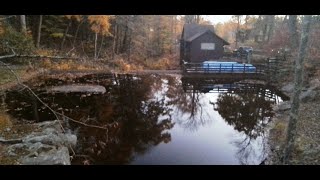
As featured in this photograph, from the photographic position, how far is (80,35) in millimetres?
37219

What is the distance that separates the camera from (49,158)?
9.18 meters

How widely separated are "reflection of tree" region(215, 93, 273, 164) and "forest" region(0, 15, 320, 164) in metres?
0.11

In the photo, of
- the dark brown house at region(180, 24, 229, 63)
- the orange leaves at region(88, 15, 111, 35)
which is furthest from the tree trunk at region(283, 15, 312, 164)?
the dark brown house at region(180, 24, 229, 63)

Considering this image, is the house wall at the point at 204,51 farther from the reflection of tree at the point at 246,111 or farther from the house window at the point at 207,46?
the reflection of tree at the point at 246,111

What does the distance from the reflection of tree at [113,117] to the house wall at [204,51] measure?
11566 millimetres

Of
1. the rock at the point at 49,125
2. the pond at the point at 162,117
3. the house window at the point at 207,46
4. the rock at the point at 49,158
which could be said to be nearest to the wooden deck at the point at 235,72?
the pond at the point at 162,117

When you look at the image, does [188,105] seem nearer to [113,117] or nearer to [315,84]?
[113,117]

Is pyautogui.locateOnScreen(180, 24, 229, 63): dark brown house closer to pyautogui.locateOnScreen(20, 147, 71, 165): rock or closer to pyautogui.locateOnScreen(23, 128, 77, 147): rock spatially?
pyautogui.locateOnScreen(23, 128, 77, 147): rock

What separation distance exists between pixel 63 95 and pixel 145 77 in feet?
32.2

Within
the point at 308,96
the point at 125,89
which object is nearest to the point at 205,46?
the point at 125,89

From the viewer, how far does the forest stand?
9375 mm

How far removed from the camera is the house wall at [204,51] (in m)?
33.8

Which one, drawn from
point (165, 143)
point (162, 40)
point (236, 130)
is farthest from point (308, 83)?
point (162, 40)
